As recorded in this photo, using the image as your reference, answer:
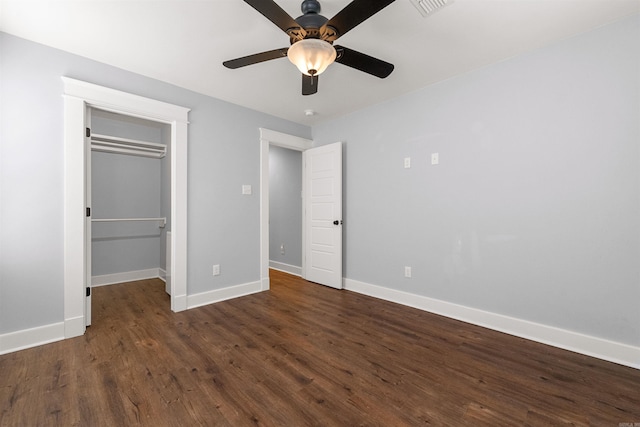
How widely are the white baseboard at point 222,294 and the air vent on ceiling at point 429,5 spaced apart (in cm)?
341

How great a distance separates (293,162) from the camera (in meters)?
4.99

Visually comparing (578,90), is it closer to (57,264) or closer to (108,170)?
(57,264)

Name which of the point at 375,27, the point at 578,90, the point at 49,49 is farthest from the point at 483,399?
the point at 49,49

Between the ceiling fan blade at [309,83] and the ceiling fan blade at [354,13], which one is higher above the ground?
the ceiling fan blade at [354,13]

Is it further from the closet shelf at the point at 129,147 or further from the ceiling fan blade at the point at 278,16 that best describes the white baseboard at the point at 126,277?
the ceiling fan blade at the point at 278,16

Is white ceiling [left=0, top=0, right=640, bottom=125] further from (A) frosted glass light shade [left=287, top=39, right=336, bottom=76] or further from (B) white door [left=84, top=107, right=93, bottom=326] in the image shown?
(B) white door [left=84, top=107, right=93, bottom=326]

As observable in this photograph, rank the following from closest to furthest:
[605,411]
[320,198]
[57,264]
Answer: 1. [605,411]
2. [57,264]
3. [320,198]

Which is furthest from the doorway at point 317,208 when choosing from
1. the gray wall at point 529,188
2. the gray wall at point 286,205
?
the gray wall at point 529,188

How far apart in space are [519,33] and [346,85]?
1.57m

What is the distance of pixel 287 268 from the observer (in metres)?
5.04

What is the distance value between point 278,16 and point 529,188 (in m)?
2.48

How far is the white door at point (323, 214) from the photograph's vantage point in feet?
12.8

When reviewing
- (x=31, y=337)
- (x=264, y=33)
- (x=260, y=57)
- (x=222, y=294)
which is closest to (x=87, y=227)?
(x=31, y=337)

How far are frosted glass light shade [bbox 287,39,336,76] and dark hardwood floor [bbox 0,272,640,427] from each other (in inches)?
81.9
